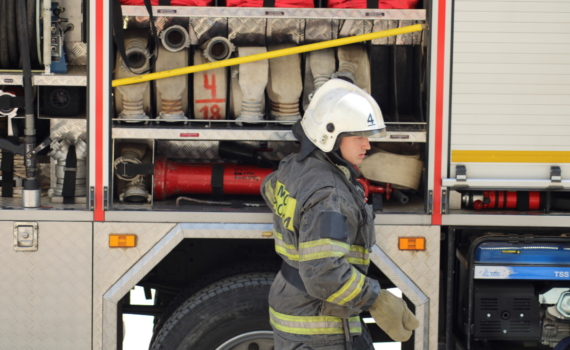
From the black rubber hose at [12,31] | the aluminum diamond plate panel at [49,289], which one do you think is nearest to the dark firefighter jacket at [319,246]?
the aluminum diamond plate panel at [49,289]

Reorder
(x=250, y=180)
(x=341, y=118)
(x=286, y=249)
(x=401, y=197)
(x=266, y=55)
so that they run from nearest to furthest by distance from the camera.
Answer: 1. (x=341, y=118)
2. (x=286, y=249)
3. (x=266, y=55)
4. (x=401, y=197)
5. (x=250, y=180)

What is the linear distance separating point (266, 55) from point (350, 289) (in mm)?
1516

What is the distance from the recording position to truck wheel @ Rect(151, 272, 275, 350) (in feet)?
12.0

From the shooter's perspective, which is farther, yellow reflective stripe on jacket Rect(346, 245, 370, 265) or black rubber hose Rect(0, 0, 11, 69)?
black rubber hose Rect(0, 0, 11, 69)

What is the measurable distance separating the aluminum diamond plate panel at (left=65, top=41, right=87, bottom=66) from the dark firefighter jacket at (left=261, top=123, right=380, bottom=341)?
156 centimetres

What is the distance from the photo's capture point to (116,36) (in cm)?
356

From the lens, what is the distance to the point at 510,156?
3.63 meters

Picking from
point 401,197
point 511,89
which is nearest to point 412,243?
point 401,197

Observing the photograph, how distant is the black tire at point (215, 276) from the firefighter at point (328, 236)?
72cm

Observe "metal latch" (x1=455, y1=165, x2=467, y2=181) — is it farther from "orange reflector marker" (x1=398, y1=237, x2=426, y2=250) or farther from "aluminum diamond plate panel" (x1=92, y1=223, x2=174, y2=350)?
"aluminum diamond plate panel" (x1=92, y1=223, x2=174, y2=350)

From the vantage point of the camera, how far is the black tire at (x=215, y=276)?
3.84 m

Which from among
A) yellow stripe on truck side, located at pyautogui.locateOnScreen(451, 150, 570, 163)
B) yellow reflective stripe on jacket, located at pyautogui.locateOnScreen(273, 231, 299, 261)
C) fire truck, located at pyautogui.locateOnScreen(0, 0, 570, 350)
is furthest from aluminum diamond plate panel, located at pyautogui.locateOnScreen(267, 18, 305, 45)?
yellow reflective stripe on jacket, located at pyautogui.locateOnScreen(273, 231, 299, 261)

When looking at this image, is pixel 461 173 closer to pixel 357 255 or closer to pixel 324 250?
Result: pixel 357 255

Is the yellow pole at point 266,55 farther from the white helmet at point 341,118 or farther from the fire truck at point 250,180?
the white helmet at point 341,118
